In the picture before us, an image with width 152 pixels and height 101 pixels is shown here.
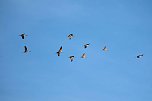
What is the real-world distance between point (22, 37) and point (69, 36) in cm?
976

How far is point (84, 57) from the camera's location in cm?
10225

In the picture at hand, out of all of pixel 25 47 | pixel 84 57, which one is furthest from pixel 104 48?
pixel 25 47

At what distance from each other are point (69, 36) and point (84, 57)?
5.83m

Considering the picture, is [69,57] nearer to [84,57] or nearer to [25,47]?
[84,57]

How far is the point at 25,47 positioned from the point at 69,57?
971cm

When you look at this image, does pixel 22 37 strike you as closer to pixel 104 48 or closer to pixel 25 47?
pixel 25 47

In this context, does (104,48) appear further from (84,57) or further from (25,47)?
(25,47)

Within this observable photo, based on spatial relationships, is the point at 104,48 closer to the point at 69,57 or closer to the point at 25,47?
the point at 69,57

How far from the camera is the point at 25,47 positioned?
333ft

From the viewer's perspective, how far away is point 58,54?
97.8 meters

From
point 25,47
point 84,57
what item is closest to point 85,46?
point 84,57

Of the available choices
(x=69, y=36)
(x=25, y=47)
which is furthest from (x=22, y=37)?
(x=69, y=36)

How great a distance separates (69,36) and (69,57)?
5531 millimetres

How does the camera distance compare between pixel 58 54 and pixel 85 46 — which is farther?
pixel 85 46
